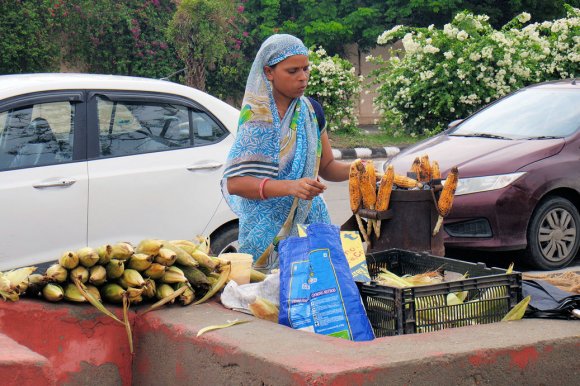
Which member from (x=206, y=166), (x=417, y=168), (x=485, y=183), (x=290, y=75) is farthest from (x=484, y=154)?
(x=290, y=75)

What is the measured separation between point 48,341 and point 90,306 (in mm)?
201

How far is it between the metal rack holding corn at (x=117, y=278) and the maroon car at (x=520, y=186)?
4.46 meters

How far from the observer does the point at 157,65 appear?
79.4 ft

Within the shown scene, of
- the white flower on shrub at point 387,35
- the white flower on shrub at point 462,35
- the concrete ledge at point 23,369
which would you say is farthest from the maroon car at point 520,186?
→ the white flower on shrub at point 387,35

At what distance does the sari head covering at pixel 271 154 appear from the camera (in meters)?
4.15

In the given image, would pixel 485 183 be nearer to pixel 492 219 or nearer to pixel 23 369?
pixel 492 219

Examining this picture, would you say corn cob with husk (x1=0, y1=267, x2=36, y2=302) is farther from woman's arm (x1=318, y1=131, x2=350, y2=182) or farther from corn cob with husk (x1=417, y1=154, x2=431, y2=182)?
corn cob with husk (x1=417, y1=154, x2=431, y2=182)

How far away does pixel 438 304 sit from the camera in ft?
11.7

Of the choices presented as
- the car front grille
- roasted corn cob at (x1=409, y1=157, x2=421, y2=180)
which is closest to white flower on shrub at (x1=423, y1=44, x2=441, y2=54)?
the car front grille

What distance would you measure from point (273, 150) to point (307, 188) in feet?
1.26

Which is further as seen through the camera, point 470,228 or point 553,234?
point 553,234

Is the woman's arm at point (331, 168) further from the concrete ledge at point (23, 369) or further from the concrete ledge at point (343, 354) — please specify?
the concrete ledge at point (23, 369)

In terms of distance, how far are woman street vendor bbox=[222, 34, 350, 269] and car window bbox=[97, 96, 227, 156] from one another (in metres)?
2.41

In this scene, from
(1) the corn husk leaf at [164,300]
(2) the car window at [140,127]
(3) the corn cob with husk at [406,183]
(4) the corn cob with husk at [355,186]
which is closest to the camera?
(1) the corn husk leaf at [164,300]
